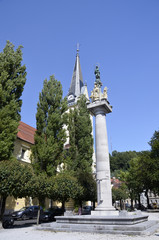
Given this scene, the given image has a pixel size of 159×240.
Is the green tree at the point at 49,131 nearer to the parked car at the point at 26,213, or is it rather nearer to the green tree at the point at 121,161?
the parked car at the point at 26,213

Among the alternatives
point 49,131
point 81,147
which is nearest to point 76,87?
point 81,147

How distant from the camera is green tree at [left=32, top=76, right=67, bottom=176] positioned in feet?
75.7

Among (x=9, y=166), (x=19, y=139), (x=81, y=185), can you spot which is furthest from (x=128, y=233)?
(x=19, y=139)

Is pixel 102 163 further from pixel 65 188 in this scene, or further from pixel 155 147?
pixel 155 147

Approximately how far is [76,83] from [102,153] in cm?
5111

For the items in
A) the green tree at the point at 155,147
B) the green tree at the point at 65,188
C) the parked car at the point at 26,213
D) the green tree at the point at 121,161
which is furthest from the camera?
the green tree at the point at 121,161

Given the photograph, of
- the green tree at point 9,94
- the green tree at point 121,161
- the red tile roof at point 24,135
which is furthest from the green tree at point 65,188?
the green tree at point 121,161

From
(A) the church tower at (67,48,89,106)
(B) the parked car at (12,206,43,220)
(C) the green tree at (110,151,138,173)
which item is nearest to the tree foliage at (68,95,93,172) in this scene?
(B) the parked car at (12,206,43,220)

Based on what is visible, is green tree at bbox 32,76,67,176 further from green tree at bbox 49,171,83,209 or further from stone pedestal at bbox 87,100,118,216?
stone pedestal at bbox 87,100,118,216

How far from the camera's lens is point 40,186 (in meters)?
17.2

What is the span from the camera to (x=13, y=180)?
15039 millimetres

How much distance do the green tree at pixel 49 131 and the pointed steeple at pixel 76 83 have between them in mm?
34727

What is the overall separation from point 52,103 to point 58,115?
7.02ft

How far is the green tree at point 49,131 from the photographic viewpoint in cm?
2306
